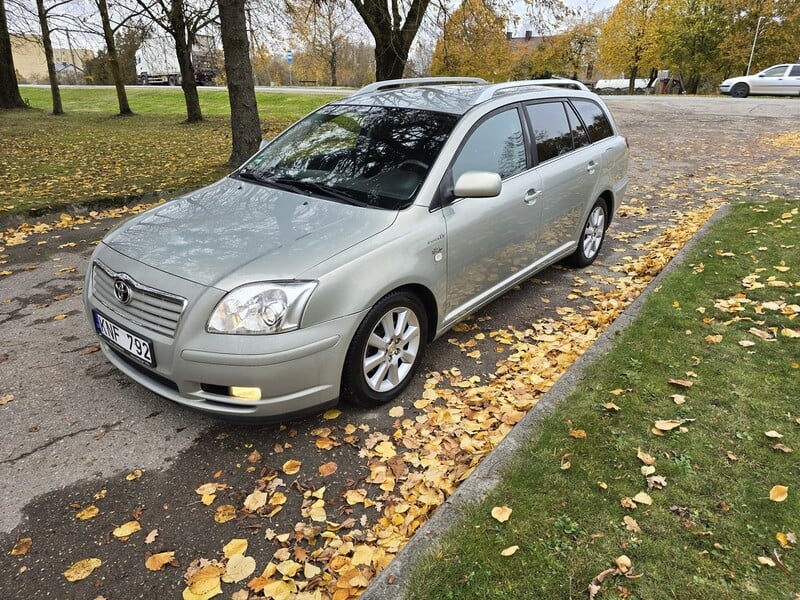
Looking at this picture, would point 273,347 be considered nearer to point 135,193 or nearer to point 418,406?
point 418,406

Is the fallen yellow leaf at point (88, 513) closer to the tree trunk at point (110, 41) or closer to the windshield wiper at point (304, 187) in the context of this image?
the windshield wiper at point (304, 187)

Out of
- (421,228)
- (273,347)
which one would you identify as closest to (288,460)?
(273,347)

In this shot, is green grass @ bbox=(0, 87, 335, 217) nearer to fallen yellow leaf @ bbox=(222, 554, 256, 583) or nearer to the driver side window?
the driver side window

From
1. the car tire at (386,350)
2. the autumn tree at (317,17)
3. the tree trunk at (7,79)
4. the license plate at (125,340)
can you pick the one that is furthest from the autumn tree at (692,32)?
the license plate at (125,340)

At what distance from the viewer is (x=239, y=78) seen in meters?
8.61

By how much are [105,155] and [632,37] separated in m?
38.8

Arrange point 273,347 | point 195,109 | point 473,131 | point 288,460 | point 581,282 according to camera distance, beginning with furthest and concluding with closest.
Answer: point 195,109 < point 581,282 < point 473,131 < point 288,460 < point 273,347

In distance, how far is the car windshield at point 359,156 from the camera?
133 inches

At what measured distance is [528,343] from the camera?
403 centimetres

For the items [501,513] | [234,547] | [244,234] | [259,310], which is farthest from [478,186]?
[234,547]

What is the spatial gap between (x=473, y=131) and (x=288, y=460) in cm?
243

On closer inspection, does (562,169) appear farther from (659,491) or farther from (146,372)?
(146,372)

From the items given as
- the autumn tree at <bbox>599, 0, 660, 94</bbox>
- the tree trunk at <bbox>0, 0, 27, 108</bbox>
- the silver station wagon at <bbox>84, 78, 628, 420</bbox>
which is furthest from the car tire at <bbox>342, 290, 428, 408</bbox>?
the autumn tree at <bbox>599, 0, 660, 94</bbox>

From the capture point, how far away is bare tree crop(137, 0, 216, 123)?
16250 mm
